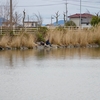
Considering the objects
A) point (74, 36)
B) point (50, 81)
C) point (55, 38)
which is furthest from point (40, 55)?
point (50, 81)

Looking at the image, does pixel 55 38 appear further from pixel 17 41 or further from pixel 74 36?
pixel 17 41

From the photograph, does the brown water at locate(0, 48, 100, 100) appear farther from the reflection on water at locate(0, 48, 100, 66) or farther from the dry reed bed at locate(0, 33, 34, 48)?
the dry reed bed at locate(0, 33, 34, 48)

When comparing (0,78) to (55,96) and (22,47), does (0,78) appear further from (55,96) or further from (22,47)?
(22,47)

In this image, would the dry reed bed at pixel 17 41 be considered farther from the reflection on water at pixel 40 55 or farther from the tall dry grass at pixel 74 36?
the reflection on water at pixel 40 55

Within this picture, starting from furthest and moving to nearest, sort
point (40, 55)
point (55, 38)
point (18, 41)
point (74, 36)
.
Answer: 1. point (74, 36)
2. point (55, 38)
3. point (18, 41)
4. point (40, 55)

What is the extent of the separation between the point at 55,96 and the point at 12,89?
1895 mm

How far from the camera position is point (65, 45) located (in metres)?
41.6

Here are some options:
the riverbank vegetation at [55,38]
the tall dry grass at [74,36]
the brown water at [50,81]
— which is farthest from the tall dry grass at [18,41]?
the brown water at [50,81]

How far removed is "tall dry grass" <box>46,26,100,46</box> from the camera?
134ft

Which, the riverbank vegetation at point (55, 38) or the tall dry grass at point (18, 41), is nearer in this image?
the tall dry grass at point (18, 41)

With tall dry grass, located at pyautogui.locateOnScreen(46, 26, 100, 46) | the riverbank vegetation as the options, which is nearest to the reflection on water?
the riverbank vegetation

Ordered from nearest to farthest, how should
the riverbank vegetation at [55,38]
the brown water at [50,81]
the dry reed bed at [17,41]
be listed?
the brown water at [50,81], the dry reed bed at [17,41], the riverbank vegetation at [55,38]

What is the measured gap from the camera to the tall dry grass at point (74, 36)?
40978 mm

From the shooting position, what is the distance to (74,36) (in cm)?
4194
